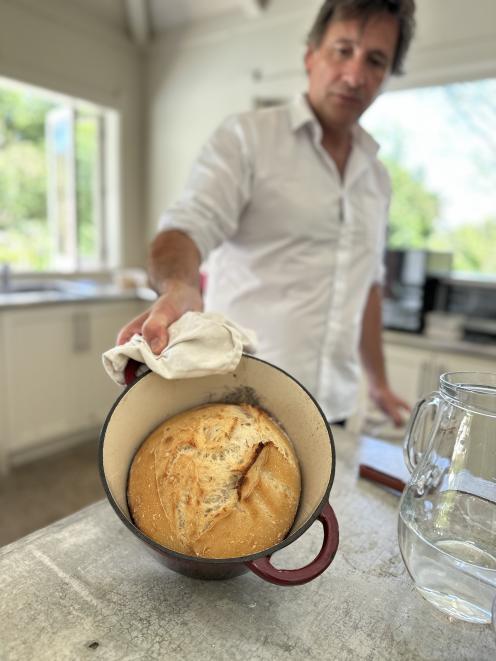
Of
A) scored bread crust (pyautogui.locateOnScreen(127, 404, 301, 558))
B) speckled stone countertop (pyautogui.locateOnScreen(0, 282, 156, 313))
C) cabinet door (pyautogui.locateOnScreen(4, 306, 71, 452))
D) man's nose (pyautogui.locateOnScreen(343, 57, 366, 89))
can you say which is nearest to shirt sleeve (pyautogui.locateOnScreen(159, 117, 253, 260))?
man's nose (pyautogui.locateOnScreen(343, 57, 366, 89))

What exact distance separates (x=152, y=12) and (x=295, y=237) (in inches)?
121

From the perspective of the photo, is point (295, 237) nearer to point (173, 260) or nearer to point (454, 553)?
point (173, 260)

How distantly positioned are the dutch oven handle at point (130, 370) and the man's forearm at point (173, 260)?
0.59 ft

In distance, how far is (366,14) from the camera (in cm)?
94

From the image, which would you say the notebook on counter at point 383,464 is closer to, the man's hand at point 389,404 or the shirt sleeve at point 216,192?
the man's hand at point 389,404

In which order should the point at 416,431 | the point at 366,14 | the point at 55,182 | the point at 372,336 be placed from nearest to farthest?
the point at 416,431
the point at 366,14
the point at 372,336
the point at 55,182

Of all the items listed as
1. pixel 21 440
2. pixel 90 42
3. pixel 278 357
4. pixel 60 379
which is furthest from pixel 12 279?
pixel 278 357

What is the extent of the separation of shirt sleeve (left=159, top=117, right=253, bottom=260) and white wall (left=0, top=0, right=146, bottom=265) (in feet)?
7.97

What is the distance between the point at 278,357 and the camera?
1.13 m

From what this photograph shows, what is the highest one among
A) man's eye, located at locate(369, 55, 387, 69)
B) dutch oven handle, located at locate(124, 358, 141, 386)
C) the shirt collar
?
man's eye, located at locate(369, 55, 387, 69)

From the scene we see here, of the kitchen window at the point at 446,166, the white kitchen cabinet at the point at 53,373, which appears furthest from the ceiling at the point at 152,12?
the white kitchen cabinet at the point at 53,373

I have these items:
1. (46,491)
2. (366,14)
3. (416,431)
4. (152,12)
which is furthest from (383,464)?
(152,12)

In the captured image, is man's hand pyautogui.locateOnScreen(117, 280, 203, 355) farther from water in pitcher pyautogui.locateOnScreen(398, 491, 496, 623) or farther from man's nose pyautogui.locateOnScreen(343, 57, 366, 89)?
man's nose pyautogui.locateOnScreen(343, 57, 366, 89)

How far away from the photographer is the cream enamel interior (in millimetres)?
472
